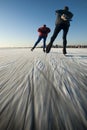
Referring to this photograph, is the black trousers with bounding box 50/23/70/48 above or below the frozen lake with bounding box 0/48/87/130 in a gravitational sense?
above

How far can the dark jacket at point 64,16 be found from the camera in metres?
6.28

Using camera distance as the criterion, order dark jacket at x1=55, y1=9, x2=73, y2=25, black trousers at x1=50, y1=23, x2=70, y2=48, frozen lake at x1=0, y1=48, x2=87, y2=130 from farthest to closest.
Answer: black trousers at x1=50, y1=23, x2=70, y2=48
dark jacket at x1=55, y1=9, x2=73, y2=25
frozen lake at x1=0, y1=48, x2=87, y2=130

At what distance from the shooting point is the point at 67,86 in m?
1.91

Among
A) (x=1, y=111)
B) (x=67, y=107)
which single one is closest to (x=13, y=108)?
(x=1, y=111)

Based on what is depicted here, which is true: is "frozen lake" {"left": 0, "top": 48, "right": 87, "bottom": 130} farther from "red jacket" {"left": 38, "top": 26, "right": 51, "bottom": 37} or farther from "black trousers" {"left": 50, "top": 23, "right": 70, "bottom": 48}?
"red jacket" {"left": 38, "top": 26, "right": 51, "bottom": 37}

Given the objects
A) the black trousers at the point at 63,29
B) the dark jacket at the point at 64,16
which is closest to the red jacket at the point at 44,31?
the black trousers at the point at 63,29

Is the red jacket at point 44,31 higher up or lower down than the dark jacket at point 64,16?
lower down

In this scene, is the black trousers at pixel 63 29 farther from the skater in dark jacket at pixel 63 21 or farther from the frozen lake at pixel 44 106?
the frozen lake at pixel 44 106

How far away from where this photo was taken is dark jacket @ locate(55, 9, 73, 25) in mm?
6277

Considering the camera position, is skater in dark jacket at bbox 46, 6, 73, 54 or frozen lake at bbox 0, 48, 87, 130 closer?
frozen lake at bbox 0, 48, 87, 130

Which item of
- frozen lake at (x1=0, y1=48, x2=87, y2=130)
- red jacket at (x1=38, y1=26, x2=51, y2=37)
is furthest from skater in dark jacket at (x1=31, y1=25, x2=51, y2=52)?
frozen lake at (x1=0, y1=48, x2=87, y2=130)

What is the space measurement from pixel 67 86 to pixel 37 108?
669 millimetres

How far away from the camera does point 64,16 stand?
6.31m

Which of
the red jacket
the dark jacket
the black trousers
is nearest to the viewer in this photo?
the dark jacket
